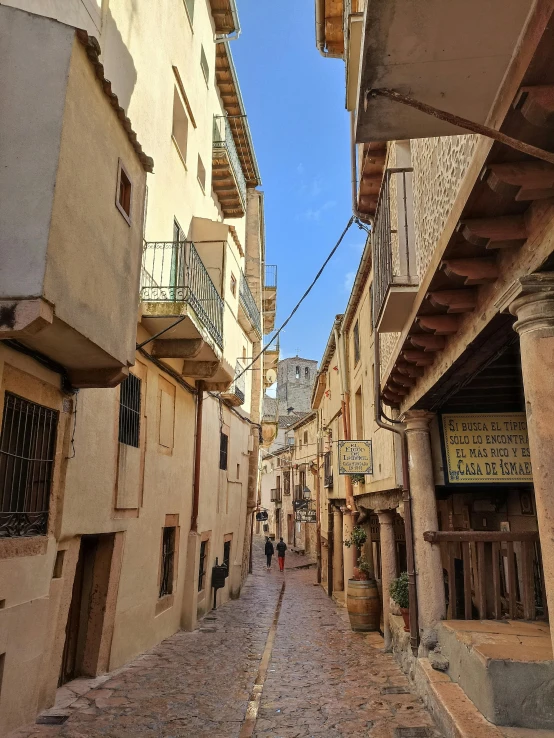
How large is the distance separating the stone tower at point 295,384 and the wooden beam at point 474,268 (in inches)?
2451

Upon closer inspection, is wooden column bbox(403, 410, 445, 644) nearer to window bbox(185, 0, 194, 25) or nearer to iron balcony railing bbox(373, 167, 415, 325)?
iron balcony railing bbox(373, 167, 415, 325)

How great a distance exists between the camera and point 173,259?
11.1 metres

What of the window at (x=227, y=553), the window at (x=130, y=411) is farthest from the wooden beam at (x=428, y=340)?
the window at (x=227, y=553)

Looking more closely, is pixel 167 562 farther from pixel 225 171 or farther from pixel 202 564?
pixel 225 171

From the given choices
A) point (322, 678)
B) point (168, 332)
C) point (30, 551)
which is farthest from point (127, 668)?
point (168, 332)

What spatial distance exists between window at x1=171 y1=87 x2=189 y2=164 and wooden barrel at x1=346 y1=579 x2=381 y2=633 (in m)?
9.82

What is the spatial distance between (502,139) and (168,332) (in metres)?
7.59

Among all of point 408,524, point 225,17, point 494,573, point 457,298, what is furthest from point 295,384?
point 457,298

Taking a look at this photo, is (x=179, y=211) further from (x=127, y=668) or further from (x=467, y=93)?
(x=467, y=93)

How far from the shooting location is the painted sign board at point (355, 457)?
465 inches

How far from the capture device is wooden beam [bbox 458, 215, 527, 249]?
3539mm

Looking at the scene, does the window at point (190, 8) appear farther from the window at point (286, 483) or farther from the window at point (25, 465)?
the window at point (286, 483)

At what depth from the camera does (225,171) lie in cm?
1600

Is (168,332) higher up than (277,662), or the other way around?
(168,332)
